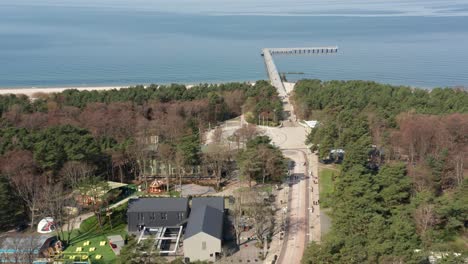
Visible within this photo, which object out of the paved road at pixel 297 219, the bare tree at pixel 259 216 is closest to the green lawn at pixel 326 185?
the paved road at pixel 297 219

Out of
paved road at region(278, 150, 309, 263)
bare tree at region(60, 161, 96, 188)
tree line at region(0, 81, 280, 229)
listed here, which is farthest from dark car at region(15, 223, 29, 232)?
paved road at region(278, 150, 309, 263)

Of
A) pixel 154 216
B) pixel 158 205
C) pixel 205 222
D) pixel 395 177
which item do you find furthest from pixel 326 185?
pixel 154 216

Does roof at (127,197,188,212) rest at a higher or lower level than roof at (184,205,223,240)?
higher

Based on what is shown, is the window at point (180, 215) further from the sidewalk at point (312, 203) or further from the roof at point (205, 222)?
the sidewalk at point (312, 203)

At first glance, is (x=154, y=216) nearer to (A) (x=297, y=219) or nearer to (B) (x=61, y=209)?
(B) (x=61, y=209)

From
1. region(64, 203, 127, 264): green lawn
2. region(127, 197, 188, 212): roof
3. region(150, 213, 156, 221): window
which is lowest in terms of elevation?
region(64, 203, 127, 264): green lawn

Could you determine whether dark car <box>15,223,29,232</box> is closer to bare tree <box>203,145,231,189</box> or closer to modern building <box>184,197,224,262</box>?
modern building <box>184,197,224,262</box>

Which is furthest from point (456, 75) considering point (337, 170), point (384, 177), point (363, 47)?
point (384, 177)
